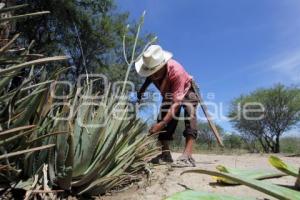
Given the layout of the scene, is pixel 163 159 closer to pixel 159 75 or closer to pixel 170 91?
pixel 170 91

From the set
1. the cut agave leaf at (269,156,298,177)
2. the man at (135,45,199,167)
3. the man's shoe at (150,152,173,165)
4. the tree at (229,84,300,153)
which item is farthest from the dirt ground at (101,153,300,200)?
the tree at (229,84,300,153)

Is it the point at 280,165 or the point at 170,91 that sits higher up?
the point at 170,91

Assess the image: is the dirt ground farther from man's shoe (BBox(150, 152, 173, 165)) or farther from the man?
the man

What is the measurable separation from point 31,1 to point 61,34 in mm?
2454

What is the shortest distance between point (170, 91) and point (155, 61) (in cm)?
40

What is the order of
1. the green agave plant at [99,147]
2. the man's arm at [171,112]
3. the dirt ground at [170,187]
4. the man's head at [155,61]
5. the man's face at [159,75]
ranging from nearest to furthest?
the green agave plant at [99,147] → the dirt ground at [170,187] → the man's arm at [171,112] → the man's head at [155,61] → the man's face at [159,75]

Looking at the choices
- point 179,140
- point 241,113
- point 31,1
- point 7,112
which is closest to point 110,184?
point 7,112

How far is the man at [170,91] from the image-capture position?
5.47 m

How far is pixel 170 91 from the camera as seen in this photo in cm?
560

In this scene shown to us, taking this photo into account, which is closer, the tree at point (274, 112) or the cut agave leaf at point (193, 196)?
the cut agave leaf at point (193, 196)

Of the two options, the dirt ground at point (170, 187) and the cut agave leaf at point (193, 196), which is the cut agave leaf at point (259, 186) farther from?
the dirt ground at point (170, 187)

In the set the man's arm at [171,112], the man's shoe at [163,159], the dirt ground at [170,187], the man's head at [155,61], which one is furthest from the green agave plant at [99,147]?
the man's head at [155,61]

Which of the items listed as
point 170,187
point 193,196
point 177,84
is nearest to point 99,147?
point 170,187

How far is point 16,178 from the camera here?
321cm
